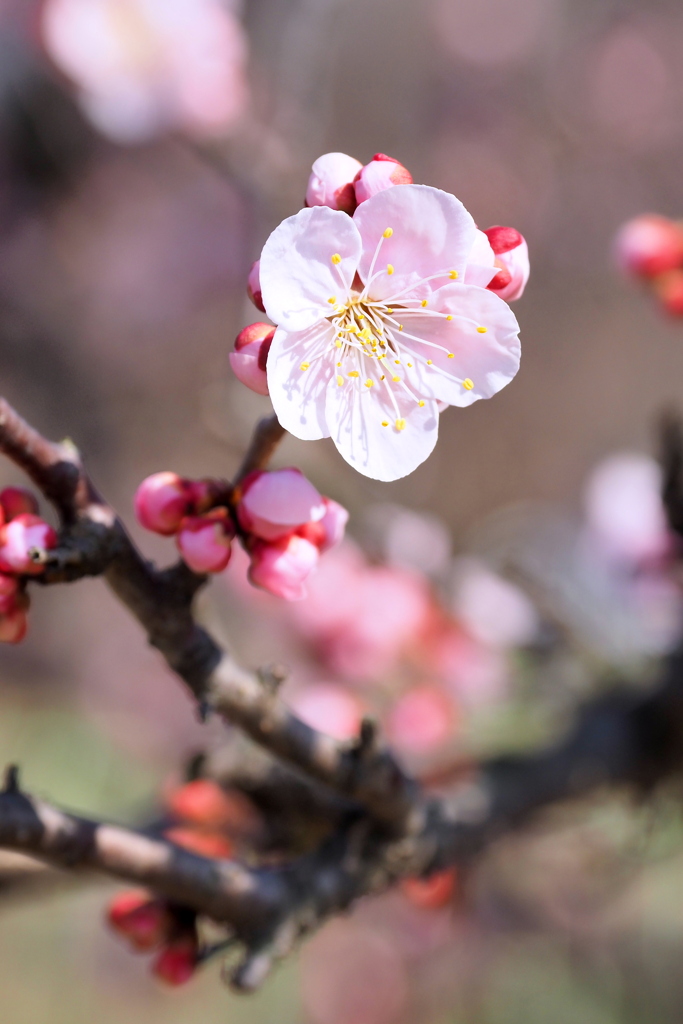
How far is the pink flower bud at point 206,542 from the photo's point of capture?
634 mm

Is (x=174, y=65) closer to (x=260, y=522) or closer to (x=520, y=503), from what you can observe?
(x=520, y=503)

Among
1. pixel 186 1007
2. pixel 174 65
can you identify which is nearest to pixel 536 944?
pixel 186 1007

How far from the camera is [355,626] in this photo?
1792mm

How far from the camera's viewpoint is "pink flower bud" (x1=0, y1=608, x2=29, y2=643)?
0.64 m

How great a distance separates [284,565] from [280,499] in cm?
7

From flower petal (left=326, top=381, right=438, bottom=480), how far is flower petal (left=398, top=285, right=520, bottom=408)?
2 centimetres

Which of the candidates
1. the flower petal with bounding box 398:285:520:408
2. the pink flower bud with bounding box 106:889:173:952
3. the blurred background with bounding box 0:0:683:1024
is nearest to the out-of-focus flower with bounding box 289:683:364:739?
the blurred background with bounding box 0:0:683:1024

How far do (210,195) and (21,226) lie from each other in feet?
2.38

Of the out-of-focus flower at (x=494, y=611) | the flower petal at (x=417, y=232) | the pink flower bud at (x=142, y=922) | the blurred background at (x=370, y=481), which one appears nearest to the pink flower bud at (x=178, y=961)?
the pink flower bud at (x=142, y=922)

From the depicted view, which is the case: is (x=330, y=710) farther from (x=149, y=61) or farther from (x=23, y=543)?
(x=149, y=61)

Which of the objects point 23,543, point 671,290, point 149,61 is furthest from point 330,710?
point 149,61

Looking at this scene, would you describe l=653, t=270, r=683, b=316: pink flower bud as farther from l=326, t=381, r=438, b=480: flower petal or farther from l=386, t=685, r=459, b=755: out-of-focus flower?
l=386, t=685, r=459, b=755: out-of-focus flower

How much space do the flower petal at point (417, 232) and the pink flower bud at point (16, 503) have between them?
0.34 meters

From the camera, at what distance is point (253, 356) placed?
59cm
